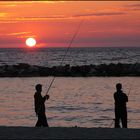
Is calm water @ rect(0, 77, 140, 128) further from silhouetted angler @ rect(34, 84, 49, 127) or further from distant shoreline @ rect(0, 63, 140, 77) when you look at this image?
distant shoreline @ rect(0, 63, 140, 77)

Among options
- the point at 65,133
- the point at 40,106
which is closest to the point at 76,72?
the point at 40,106

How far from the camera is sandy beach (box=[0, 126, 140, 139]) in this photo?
10.6 metres

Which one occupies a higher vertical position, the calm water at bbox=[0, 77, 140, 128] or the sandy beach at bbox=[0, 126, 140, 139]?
the calm water at bbox=[0, 77, 140, 128]

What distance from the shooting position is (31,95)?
2756 cm

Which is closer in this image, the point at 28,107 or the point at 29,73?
the point at 28,107

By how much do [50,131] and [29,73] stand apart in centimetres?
3515

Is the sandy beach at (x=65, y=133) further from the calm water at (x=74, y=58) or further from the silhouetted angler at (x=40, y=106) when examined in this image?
the calm water at (x=74, y=58)

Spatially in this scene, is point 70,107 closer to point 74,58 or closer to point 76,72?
point 76,72

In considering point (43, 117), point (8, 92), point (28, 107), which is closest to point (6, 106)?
point (28, 107)

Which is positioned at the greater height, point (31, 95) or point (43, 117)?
point (31, 95)

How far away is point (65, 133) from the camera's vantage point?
1121 cm

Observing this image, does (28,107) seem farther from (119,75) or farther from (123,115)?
(119,75)

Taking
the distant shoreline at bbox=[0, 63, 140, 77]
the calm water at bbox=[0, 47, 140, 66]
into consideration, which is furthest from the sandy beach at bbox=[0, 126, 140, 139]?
the calm water at bbox=[0, 47, 140, 66]

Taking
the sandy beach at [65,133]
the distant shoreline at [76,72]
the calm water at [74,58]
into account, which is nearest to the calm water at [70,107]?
the sandy beach at [65,133]
